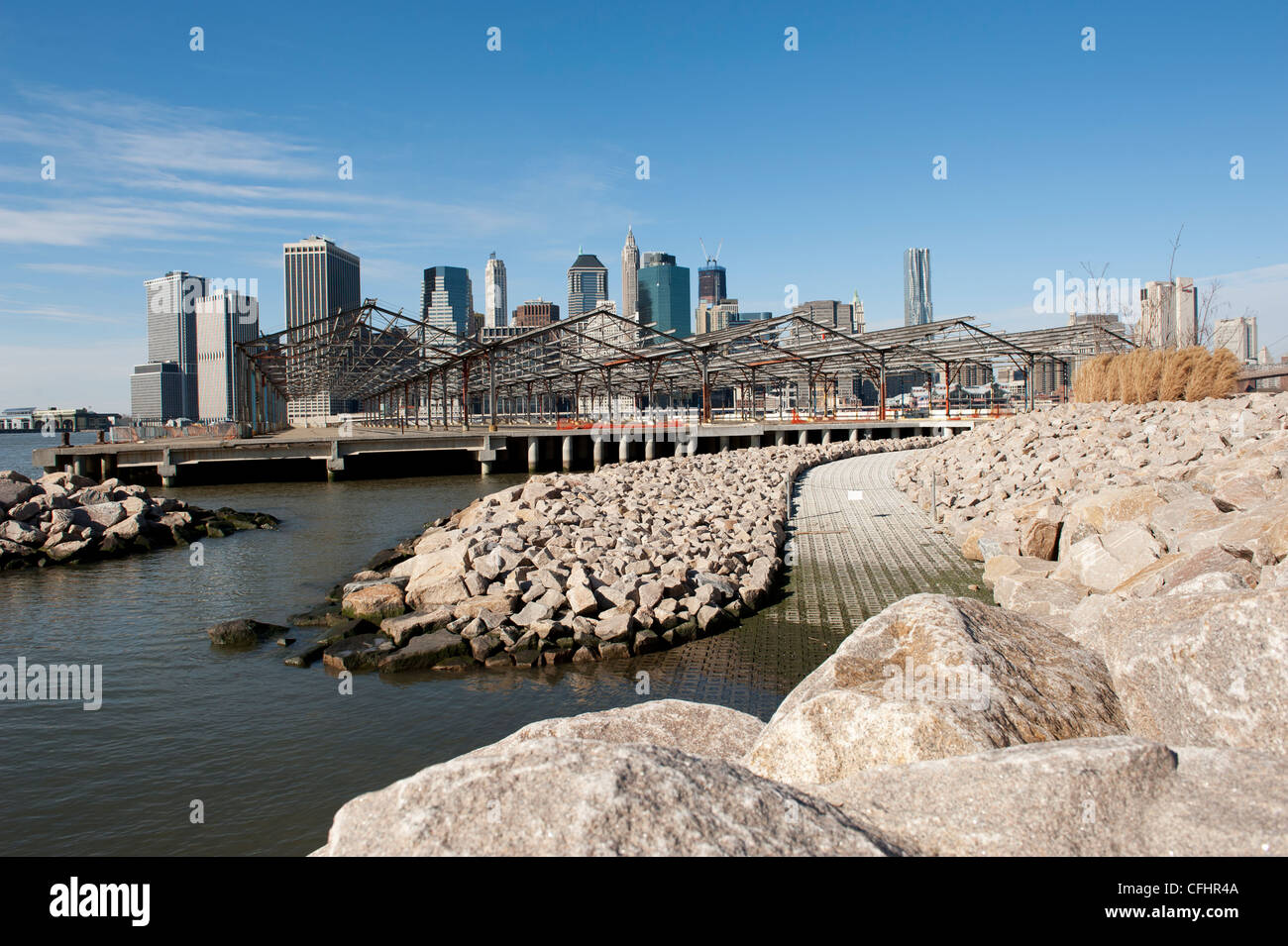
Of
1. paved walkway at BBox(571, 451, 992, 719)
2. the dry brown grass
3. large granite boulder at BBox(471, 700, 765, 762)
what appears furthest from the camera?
the dry brown grass

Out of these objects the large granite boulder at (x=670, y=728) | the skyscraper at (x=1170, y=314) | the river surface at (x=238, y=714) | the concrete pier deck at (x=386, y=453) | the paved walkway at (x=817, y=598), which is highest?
the skyscraper at (x=1170, y=314)

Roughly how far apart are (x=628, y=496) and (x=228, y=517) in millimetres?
13847

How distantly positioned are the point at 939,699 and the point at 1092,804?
1168mm

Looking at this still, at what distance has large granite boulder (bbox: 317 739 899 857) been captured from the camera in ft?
7.63

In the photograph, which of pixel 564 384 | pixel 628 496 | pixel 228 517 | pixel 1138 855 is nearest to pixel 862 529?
pixel 628 496

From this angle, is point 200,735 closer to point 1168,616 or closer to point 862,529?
point 1168,616

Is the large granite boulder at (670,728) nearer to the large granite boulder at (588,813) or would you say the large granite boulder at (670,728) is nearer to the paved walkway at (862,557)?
the large granite boulder at (588,813)

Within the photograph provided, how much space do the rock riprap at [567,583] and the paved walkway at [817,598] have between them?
483 millimetres

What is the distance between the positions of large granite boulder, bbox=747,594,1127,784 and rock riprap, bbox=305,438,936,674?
6797mm

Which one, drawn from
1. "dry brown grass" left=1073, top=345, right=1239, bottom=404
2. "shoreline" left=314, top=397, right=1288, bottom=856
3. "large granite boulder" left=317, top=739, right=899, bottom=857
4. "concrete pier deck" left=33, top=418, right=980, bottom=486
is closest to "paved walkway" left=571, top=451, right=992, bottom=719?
"shoreline" left=314, top=397, right=1288, bottom=856

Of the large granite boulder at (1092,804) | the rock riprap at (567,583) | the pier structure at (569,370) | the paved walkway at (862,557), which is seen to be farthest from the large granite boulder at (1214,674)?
the pier structure at (569,370)

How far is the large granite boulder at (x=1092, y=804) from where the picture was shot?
8.20 ft

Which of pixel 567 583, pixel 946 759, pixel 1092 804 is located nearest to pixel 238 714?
pixel 567 583

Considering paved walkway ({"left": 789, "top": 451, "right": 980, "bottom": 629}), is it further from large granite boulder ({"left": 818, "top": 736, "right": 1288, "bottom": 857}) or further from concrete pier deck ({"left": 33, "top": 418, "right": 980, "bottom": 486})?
concrete pier deck ({"left": 33, "top": 418, "right": 980, "bottom": 486})
